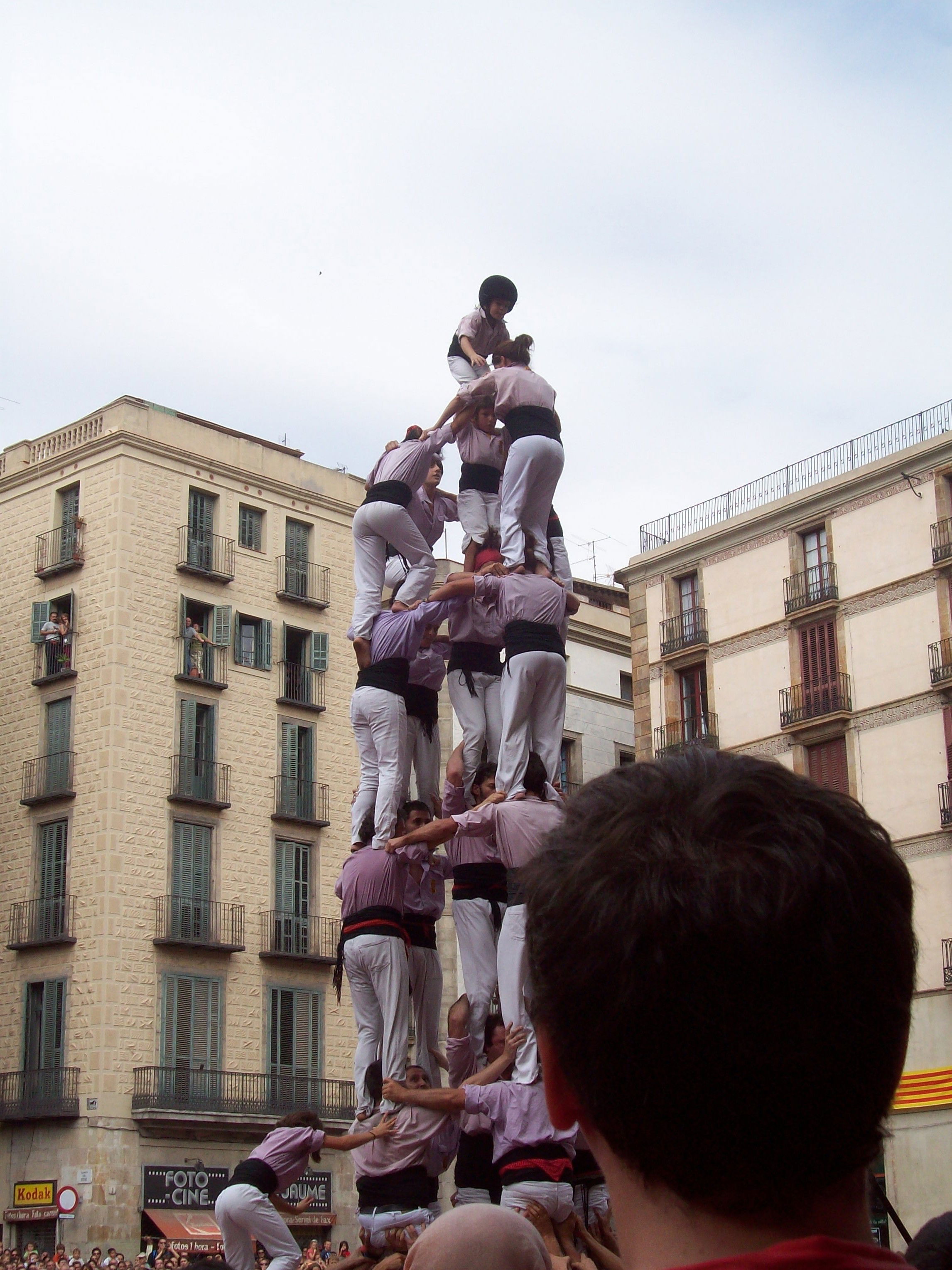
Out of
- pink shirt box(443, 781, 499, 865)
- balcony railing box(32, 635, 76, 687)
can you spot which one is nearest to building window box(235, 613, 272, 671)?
balcony railing box(32, 635, 76, 687)

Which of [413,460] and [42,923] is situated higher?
[413,460]

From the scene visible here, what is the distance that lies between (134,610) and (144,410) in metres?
5.28

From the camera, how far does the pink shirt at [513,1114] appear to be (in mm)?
10602

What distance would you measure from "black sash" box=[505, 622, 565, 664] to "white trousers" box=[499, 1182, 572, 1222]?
3.77 meters

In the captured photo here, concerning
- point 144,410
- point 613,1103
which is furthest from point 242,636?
point 613,1103

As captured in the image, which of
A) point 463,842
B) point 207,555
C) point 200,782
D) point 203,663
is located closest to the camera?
point 463,842

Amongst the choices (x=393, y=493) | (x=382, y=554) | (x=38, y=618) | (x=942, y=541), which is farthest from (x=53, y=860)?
(x=393, y=493)

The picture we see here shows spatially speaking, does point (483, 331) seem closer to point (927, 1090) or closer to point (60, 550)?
point (927, 1090)

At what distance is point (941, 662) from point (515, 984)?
27157 mm

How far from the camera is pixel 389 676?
12.6 meters

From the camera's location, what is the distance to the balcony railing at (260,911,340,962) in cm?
3900

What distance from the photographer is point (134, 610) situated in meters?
38.7

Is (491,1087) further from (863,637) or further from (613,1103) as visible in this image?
(863,637)

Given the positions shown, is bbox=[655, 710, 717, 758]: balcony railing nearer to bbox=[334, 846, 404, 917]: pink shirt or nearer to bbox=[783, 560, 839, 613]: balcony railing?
bbox=[783, 560, 839, 613]: balcony railing
